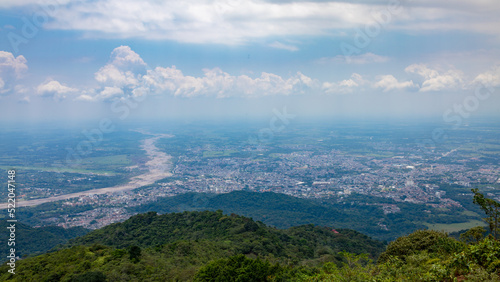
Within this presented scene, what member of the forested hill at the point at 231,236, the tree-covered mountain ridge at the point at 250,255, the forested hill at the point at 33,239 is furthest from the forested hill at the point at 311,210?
the forested hill at the point at 33,239

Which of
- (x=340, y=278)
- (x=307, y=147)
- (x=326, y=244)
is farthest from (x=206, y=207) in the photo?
(x=307, y=147)

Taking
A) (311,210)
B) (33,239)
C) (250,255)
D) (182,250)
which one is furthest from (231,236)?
(311,210)

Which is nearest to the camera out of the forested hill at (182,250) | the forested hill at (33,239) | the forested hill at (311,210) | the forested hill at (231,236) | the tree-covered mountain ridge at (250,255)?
the tree-covered mountain ridge at (250,255)

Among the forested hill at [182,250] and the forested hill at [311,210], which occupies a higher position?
the forested hill at [182,250]

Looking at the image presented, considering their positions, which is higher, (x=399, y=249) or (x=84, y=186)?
(x=399, y=249)

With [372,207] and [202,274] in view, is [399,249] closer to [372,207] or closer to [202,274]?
[202,274]

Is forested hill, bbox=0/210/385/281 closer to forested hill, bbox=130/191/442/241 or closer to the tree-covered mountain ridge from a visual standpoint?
the tree-covered mountain ridge

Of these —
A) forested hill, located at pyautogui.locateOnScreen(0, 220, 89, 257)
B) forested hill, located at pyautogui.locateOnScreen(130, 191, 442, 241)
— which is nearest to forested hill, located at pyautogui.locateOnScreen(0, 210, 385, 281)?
forested hill, located at pyautogui.locateOnScreen(0, 220, 89, 257)

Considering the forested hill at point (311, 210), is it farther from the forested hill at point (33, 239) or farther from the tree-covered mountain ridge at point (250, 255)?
the forested hill at point (33, 239)

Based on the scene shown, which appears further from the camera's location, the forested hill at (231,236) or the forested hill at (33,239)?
the forested hill at (33,239)

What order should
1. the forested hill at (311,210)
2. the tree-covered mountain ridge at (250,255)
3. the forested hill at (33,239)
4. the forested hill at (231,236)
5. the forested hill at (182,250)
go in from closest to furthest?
the tree-covered mountain ridge at (250,255) → the forested hill at (182,250) → the forested hill at (231,236) → the forested hill at (33,239) → the forested hill at (311,210)

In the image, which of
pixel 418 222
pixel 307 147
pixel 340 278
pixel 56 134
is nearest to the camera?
pixel 340 278
